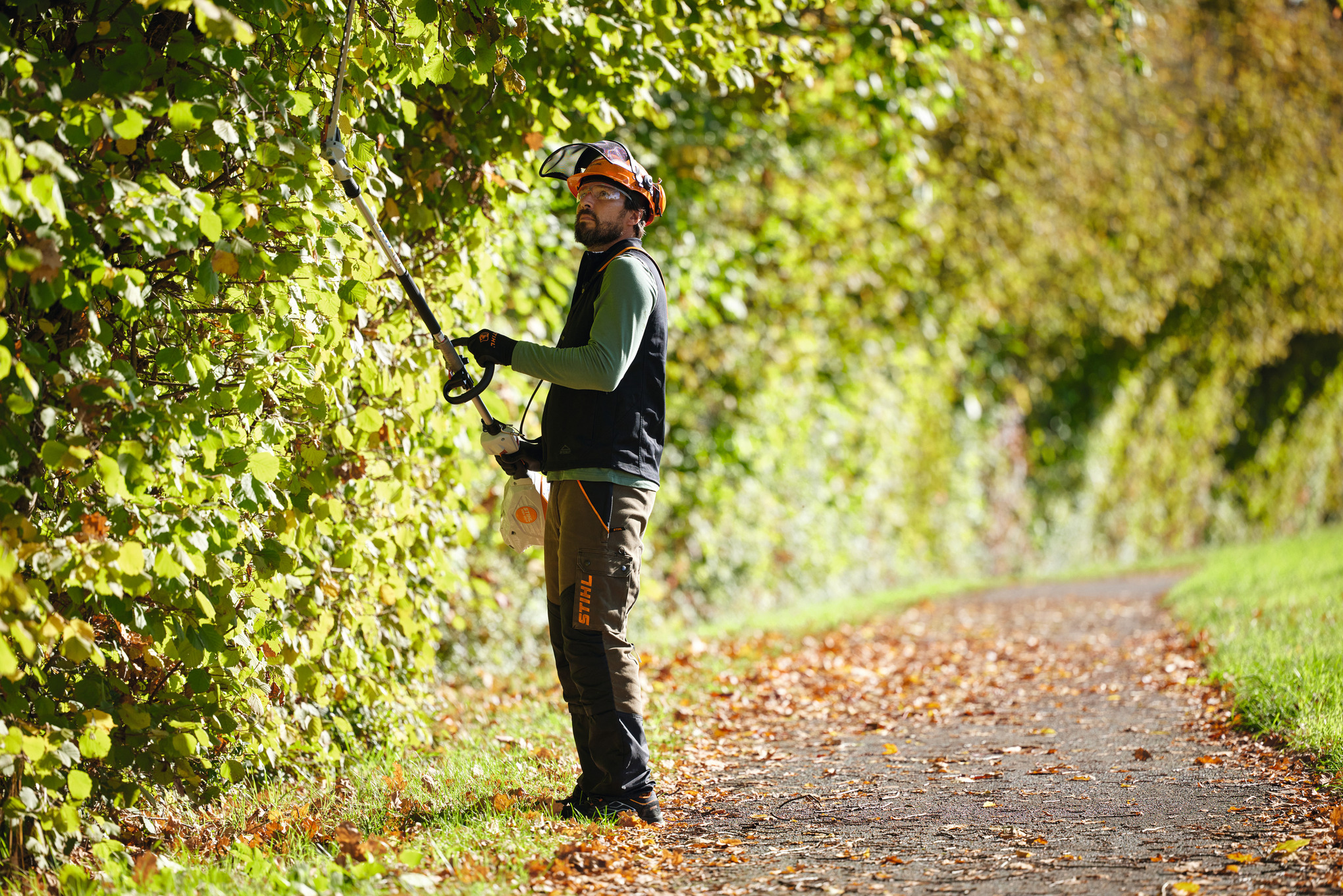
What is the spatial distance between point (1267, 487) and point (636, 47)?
16.4 meters

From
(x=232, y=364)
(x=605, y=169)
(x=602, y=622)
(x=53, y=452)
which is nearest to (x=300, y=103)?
(x=232, y=364)

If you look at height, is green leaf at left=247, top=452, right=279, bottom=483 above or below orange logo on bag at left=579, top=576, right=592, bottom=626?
above

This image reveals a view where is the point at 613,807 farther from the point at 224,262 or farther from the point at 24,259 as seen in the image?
the point at 24,259

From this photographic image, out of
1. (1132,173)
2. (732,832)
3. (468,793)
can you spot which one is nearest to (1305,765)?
(732,832)

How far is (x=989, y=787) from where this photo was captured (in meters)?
4.36

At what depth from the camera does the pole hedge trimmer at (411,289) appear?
12.0 ft

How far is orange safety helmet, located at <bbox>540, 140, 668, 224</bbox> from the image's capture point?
3816 mm

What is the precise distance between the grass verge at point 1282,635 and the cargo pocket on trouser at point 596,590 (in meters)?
2.75

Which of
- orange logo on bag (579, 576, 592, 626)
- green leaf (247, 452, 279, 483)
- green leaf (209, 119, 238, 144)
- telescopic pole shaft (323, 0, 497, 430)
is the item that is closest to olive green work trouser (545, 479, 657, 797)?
orange logo on bag (579, 576, 592, 626)

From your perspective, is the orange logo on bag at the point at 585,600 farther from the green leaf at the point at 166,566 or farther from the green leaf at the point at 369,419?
the green leaf at the point at 166,566

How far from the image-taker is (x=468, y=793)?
423cm

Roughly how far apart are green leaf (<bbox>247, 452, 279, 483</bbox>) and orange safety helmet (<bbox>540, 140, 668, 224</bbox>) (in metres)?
1.33

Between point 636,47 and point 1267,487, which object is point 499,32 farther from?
point 1267,487

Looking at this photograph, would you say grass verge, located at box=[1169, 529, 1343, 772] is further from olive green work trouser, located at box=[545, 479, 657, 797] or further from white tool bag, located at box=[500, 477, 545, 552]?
white tool bag, located at box=[500, 477, 545, 552]
